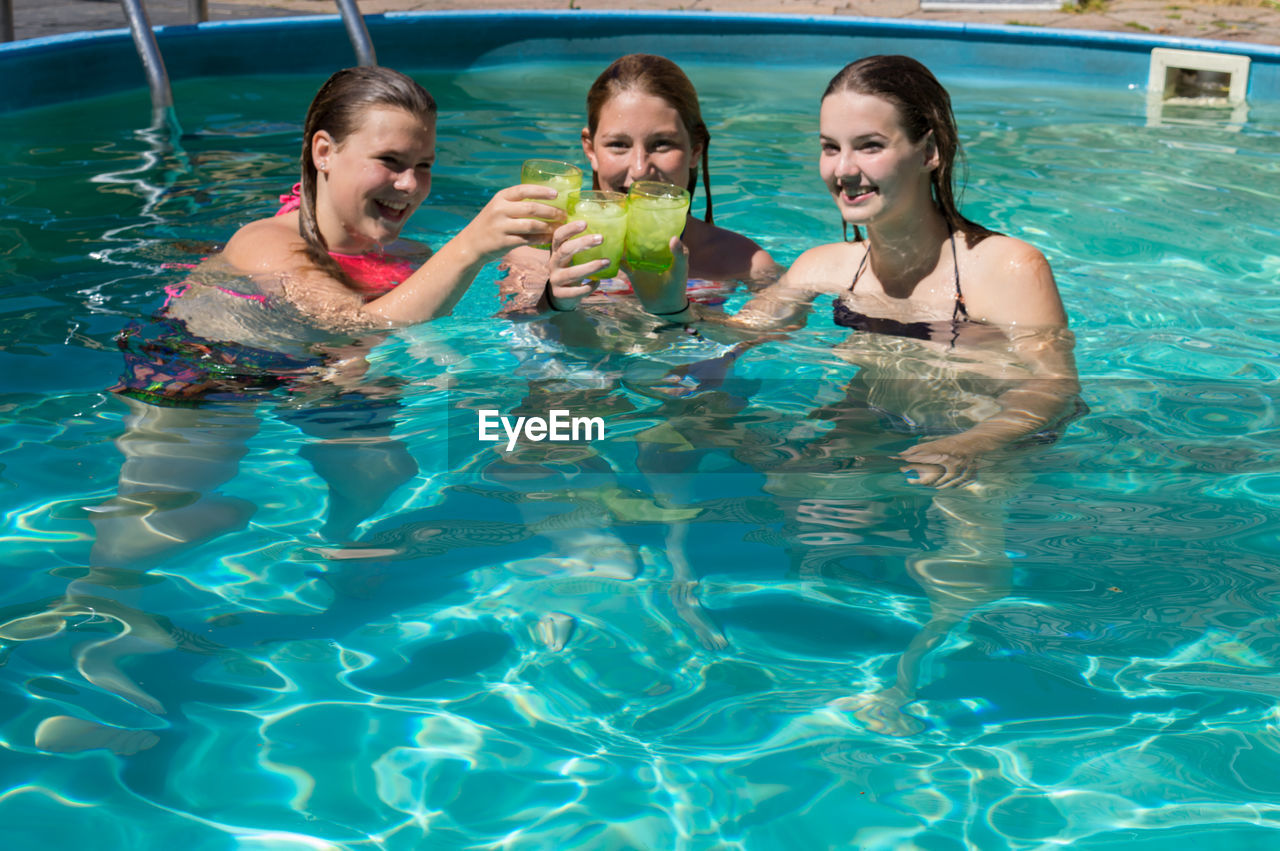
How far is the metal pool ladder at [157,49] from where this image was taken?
717 cm

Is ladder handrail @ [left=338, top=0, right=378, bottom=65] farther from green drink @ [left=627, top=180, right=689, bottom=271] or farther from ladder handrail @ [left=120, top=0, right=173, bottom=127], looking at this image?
green drink @ [left=627, top=180, right=689, bottom=271]

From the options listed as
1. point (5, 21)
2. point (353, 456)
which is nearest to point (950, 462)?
point (353, 456)

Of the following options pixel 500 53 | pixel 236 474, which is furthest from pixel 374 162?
pixel 500 53

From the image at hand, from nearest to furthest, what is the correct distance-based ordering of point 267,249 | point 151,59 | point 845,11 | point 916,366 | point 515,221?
1. point 515,221
2. point 267,249
3. point 916,366
4. point 151,59
5. point 845,11

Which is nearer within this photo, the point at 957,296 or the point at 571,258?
the point at 571,258

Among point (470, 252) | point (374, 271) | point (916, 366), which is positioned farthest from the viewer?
point (374, 271)

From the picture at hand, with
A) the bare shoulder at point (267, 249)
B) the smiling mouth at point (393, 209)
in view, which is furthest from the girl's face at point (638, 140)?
the bare shoulder at point (267, 249)

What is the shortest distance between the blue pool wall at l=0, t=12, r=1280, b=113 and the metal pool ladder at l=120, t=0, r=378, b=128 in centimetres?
112

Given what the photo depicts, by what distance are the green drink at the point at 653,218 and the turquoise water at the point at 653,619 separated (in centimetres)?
81

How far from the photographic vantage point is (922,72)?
3533 millimetres

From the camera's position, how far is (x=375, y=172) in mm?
3637

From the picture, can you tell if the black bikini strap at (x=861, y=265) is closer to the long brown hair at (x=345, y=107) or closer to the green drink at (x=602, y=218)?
the green drink at (x=602, y=218)

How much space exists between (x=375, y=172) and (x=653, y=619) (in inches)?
67.6

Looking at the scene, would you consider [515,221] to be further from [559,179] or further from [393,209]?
[393,209]
